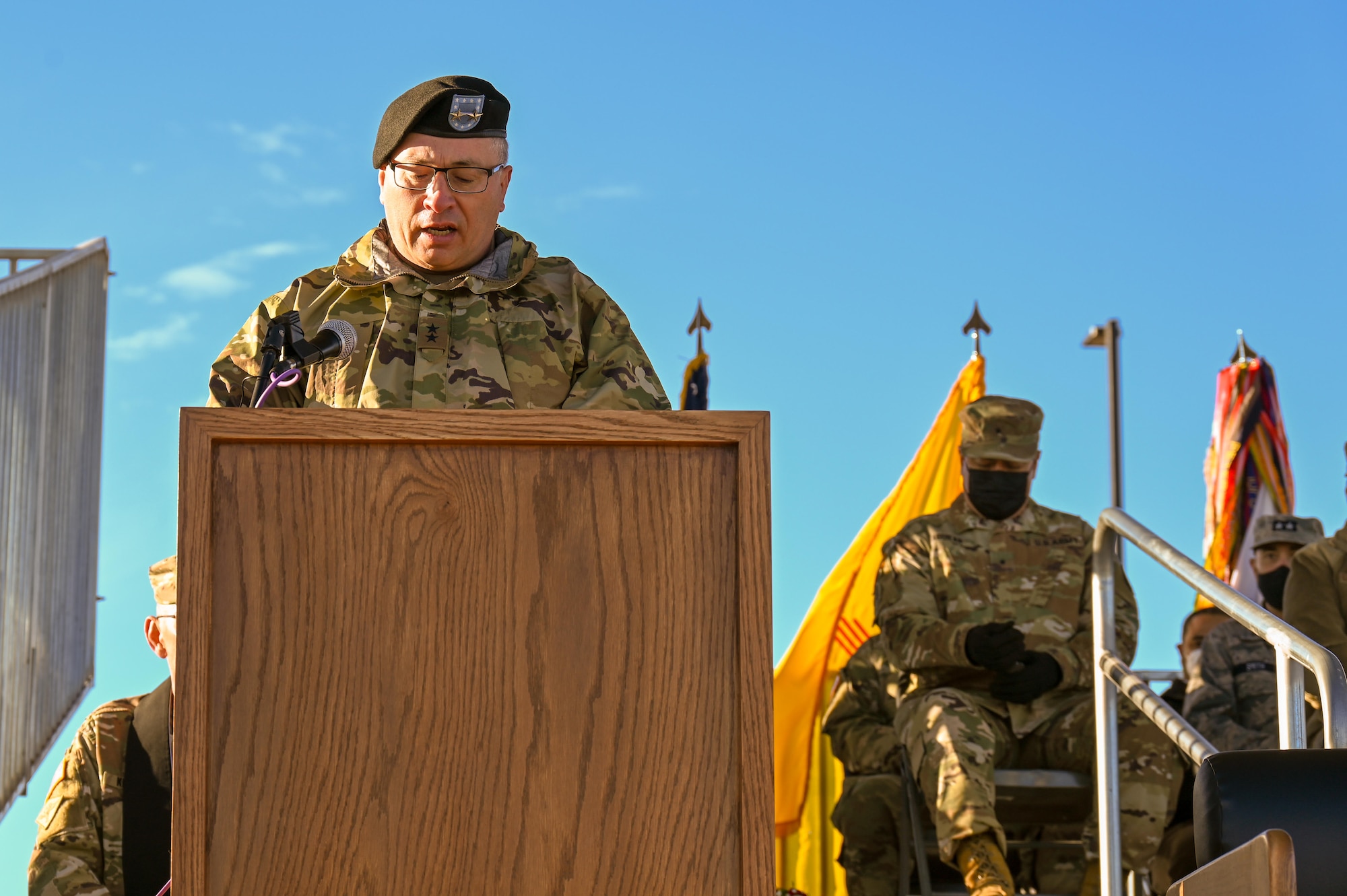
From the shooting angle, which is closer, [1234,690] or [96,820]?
[96,820]

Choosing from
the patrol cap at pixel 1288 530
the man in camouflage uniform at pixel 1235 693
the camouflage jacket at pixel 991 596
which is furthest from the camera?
the patrol cap at pixel 1288 530

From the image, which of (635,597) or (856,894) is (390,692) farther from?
(856,894)

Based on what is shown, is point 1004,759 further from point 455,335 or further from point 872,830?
point 455,335

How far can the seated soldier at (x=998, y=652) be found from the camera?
4.94 meters

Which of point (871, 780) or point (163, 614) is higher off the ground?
point (163, 614)

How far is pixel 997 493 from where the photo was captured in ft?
19.3

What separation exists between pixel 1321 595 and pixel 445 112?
4.00m

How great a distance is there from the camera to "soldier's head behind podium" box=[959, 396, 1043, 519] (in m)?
5.89

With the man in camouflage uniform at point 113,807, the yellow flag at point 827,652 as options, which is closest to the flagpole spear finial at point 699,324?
the yellow flag at point 827,652

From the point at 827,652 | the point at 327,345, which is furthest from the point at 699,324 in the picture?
the point at 327,345

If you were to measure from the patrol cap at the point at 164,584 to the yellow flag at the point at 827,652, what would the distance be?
3.08 meters

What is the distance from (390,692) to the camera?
2.14m

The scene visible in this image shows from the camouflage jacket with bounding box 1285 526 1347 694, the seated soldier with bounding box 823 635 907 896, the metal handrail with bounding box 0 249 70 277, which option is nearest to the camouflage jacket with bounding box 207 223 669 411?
the seated soldier with bounding box 823 635 907 896

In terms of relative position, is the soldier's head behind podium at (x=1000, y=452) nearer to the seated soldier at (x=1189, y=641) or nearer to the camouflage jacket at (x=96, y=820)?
the seated soldier at (x=1189, y=641)
